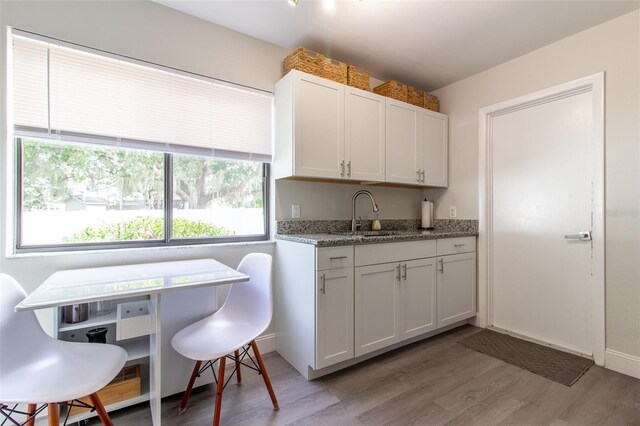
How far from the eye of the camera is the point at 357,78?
2.55 metres

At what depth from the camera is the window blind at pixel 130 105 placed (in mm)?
1666

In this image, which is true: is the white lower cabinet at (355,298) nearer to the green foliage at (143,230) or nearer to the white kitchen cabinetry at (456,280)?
the white kitchen cabinetry at (456,280)

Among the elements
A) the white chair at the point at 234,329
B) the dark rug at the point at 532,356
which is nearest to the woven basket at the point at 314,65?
the white chair at the point at 234,329

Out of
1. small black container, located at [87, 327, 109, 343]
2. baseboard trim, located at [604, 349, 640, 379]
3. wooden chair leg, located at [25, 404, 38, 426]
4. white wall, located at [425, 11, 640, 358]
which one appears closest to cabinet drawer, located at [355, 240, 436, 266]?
white wall, located at [425, 11, 640, 358]

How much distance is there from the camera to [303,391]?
6.16 feet

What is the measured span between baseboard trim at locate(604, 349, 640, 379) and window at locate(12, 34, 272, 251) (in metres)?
2.77

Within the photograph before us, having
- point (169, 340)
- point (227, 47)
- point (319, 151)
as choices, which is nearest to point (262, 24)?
point (227, 47)

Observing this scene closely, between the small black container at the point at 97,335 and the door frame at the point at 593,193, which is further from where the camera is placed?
the door frame at the point at 593,193

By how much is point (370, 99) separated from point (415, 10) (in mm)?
717

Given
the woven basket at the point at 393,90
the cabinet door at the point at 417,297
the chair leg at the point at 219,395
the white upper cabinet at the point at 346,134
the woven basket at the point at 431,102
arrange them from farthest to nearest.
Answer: the woven basket at the point at 431,102 < the woven basket at the point at 393,90 < the cabinet door at the point at 417,297 < the white upper cabinet at the point at 346,134 < the chair leg at the point at 219,395

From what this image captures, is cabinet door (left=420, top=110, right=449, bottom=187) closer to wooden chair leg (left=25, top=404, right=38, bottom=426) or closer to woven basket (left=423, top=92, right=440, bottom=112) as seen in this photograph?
woven basket (left=423, top=92, right=440, bottom=112)

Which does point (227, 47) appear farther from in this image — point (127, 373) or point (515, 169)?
point (515, 169)

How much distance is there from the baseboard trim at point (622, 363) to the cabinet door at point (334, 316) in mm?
1884

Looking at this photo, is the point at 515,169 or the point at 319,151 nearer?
the point at 319,151
